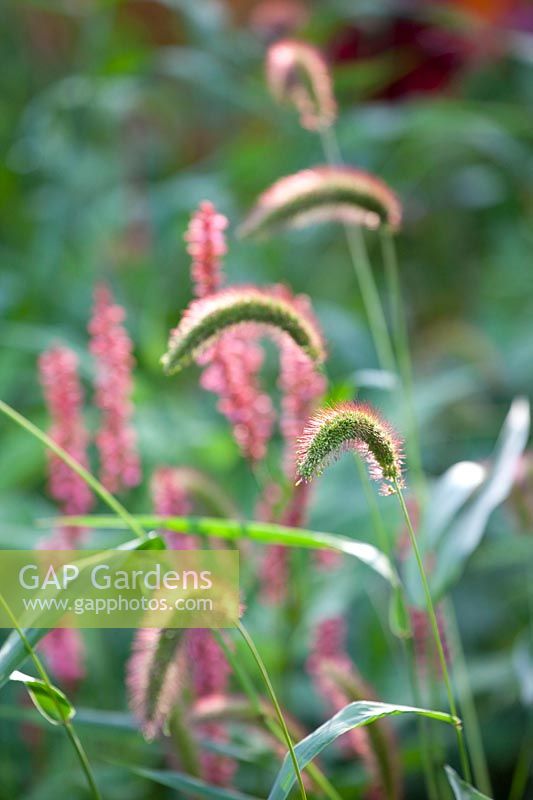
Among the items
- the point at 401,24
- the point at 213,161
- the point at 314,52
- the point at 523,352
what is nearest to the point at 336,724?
the point at 314,52

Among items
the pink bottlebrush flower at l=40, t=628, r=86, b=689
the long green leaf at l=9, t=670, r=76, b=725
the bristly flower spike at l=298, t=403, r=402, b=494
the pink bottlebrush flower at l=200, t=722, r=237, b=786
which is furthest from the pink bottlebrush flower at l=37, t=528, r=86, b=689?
the bristly flower spike at l=298, t=403, r=402, b=494

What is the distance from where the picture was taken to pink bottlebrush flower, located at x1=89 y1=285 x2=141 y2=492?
650mm

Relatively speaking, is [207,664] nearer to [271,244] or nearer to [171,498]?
[171,498]

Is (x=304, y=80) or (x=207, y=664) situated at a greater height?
(x=304, y=80)

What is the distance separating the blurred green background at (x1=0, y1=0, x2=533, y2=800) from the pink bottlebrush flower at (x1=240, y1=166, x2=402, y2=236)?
7.2 inches

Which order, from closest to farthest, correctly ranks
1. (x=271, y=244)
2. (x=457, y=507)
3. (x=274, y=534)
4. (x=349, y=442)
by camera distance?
1. (x=349, y=442)
2. (x=274, y=534)
3. (x=457, y=507)
4. (x=271, y=244)

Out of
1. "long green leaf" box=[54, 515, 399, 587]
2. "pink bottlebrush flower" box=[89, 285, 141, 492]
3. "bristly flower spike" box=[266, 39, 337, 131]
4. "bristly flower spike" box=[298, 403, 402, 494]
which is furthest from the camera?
"bristly flower spike" box=[266, 39, 337, 131]

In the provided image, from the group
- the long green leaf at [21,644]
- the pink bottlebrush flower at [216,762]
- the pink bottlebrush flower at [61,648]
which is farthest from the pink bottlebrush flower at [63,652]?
the long green leaf at [21,644]

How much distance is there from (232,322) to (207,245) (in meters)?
0.07

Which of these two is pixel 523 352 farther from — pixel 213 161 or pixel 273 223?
pixel 273 223

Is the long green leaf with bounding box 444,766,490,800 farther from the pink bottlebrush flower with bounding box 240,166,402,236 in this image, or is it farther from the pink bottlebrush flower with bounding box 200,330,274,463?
the pink bottlebrush flower with bounding box 240,166,402,236

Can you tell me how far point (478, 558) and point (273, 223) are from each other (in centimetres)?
64

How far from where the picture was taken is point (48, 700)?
0.51 metres

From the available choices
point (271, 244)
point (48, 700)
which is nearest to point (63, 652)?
point (48, 700)
